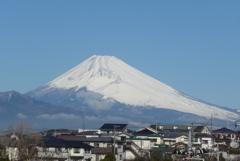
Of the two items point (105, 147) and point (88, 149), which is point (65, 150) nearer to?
point (88, 149)

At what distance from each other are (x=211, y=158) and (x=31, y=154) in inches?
444

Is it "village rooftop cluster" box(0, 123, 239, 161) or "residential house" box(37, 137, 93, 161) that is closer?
"village rooftop cluster" box(0, 123, 239, 161)

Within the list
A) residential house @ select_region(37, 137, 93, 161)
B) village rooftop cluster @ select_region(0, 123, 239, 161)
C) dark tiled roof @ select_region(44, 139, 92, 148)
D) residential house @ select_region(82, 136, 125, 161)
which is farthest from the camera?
residential house @ select_region(82, 136, 125, 161)

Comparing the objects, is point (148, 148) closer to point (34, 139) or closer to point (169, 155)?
point (169, 155)

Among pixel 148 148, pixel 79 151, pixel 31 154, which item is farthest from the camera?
pixel 148 148

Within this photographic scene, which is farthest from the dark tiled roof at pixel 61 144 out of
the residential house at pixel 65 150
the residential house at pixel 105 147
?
the residential house at pixel 105 147

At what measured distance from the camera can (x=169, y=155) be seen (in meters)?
48.8

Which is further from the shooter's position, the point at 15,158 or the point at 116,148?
the point at 116,148

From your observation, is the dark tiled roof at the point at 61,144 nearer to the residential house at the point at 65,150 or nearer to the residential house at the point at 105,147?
the residential house at the point at 65,150

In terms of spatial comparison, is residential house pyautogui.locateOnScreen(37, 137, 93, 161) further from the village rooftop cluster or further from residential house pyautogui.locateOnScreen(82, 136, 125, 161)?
residential house pyautogui.locateOnScreen(82, 136, 125, 161)

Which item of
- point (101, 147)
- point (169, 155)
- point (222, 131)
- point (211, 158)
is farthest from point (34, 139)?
point (222, 131)

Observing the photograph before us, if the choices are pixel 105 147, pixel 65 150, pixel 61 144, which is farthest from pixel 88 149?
pixel 105 147

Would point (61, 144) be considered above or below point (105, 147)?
above

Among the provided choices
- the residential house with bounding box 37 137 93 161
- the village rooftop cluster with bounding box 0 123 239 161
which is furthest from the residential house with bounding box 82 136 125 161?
the residential house with bounding box 37 137 93 161
